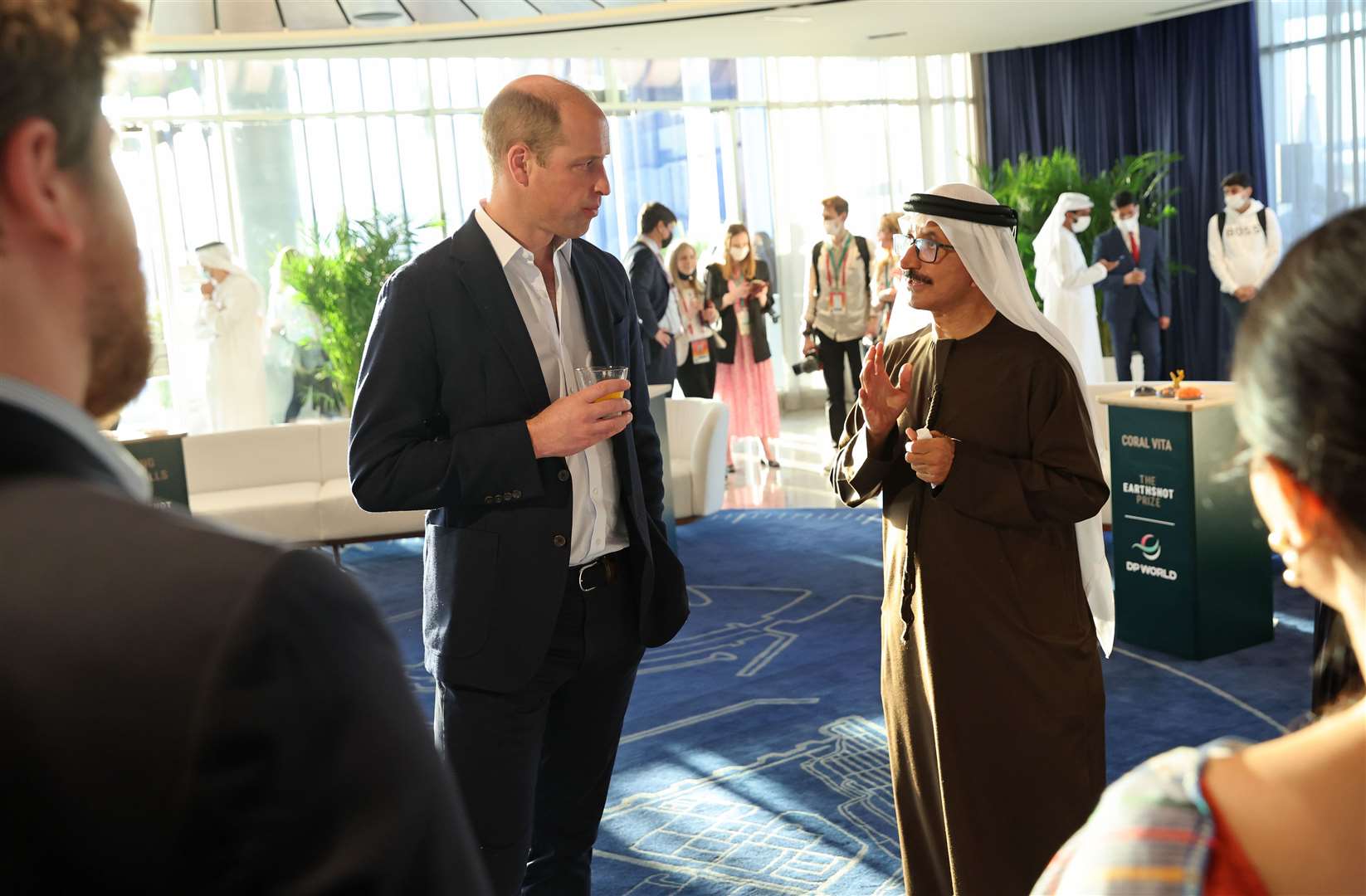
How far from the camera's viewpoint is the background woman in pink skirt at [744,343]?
1011 centimetres

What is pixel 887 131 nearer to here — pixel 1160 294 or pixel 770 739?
pixel 1160 294

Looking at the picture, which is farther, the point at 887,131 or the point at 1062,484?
the point at 887,131

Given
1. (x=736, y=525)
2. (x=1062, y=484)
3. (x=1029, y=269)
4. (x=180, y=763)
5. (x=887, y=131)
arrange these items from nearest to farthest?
1. (x=180, y=763)
2. (x=1062, y=484)
3. (x=736, y=525)
4. (x=1029, y=269)
5. (x=887, y=131)

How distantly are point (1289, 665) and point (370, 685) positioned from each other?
4867 millimetres

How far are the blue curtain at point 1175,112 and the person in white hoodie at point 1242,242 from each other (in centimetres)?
151

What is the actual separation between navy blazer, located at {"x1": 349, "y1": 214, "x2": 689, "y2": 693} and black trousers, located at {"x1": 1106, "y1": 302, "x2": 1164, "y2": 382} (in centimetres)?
985

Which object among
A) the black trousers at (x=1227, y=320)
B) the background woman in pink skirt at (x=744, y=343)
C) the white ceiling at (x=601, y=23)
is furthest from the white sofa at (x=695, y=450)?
the black trousers at (x=1227, y=320)

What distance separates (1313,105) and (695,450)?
7.86m

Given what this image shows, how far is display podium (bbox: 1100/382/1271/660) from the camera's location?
4.98 metres

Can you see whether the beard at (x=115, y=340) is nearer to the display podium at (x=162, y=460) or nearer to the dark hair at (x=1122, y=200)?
the display podium at (x=162, y=460)

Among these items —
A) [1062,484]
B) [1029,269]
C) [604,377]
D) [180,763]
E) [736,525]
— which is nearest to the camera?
[180,763]

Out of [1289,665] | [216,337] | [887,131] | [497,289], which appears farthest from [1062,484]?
[887,131]

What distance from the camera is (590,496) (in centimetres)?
248

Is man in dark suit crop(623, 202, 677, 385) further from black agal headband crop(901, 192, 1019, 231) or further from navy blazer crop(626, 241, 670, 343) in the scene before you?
black agal headband crop(901, 192, 1019, 231)
